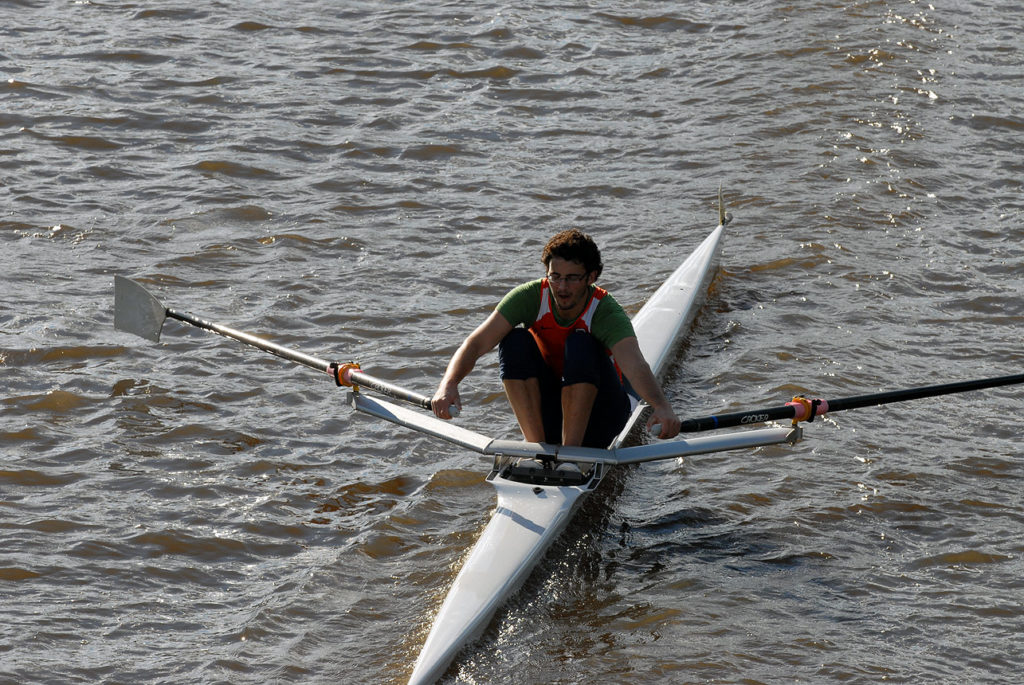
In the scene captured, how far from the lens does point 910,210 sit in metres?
9.57

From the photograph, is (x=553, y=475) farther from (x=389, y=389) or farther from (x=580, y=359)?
(x=389, y=389)

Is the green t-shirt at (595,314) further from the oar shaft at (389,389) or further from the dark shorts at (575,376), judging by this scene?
the oar shaft at (389,389)

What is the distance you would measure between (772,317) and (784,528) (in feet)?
8.32

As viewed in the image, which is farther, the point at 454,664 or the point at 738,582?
the point at 738,582

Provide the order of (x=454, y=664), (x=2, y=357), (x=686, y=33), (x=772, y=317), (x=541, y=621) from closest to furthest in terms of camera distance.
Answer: (x=454, y=664), (x=541, y=621), (x=2, y=357), (x=772, y=317), (x=686, y=33)

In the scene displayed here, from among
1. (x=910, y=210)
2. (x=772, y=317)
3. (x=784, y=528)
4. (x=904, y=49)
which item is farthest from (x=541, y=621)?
(x=904, y=49)

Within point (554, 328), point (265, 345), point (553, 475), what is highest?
point (554, 328)

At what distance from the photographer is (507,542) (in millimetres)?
5453

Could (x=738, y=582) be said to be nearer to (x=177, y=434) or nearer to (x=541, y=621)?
(x=541, y=621)

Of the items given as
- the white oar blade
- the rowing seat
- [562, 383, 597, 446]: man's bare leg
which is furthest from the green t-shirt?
the white oar blade

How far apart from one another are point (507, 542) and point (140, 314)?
315 centimetres

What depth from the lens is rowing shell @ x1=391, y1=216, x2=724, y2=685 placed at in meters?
4.86

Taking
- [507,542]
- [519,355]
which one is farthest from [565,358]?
[507,542]

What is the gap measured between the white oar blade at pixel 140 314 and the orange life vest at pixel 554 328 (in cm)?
276
